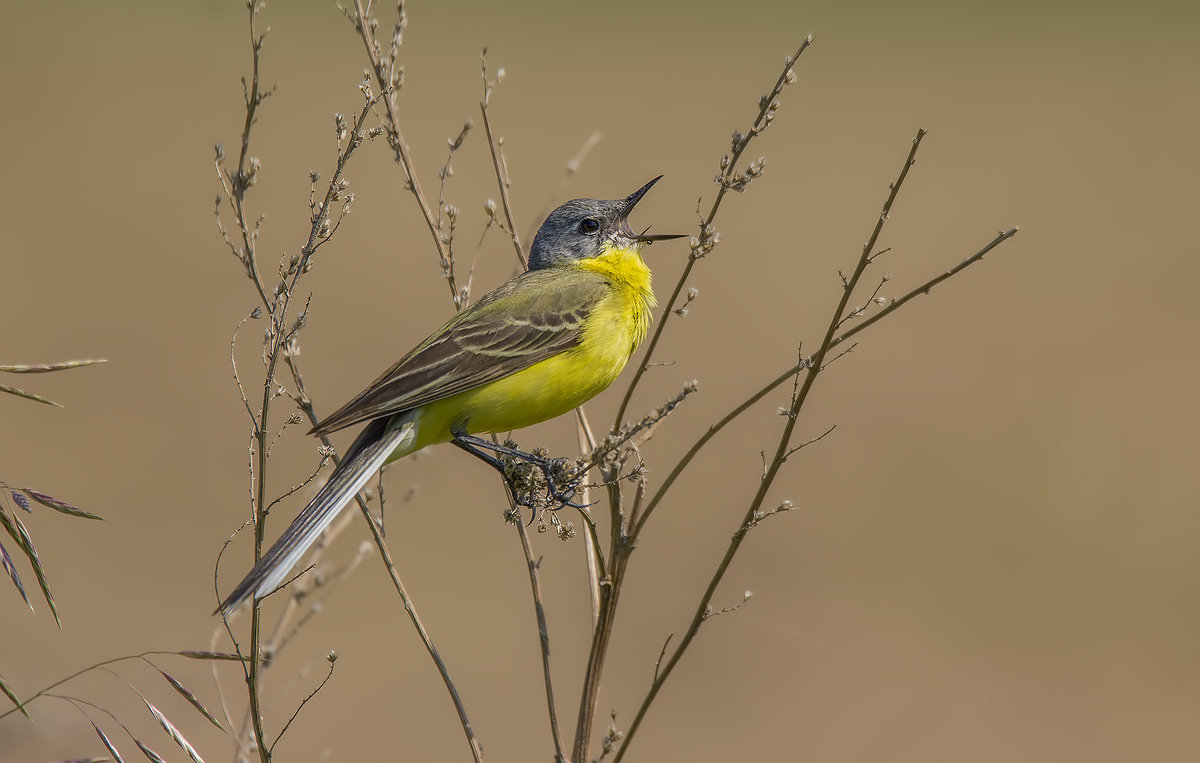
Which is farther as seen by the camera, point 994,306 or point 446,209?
point 994,306

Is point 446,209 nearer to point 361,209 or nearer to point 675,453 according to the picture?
point 675,453

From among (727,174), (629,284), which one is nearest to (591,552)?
(727,174)

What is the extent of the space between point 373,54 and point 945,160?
1682 cm

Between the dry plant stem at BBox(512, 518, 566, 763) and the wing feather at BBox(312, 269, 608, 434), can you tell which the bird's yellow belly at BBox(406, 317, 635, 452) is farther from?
the dry plant stem at BBox(512, 518, 566, 763)

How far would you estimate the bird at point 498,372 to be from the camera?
13.4ft

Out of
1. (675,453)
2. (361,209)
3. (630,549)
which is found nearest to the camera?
(630,549)

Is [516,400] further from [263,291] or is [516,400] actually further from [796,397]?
[796,397]

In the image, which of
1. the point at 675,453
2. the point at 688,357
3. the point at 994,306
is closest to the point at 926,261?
the point at 994,306

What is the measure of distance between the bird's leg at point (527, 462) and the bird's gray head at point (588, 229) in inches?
53.6

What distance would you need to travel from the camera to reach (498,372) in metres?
4.48

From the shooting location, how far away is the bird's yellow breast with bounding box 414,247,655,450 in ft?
14.6

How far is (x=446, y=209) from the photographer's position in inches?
144

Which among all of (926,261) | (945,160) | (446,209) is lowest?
(446,209)

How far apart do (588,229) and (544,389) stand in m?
1.43
